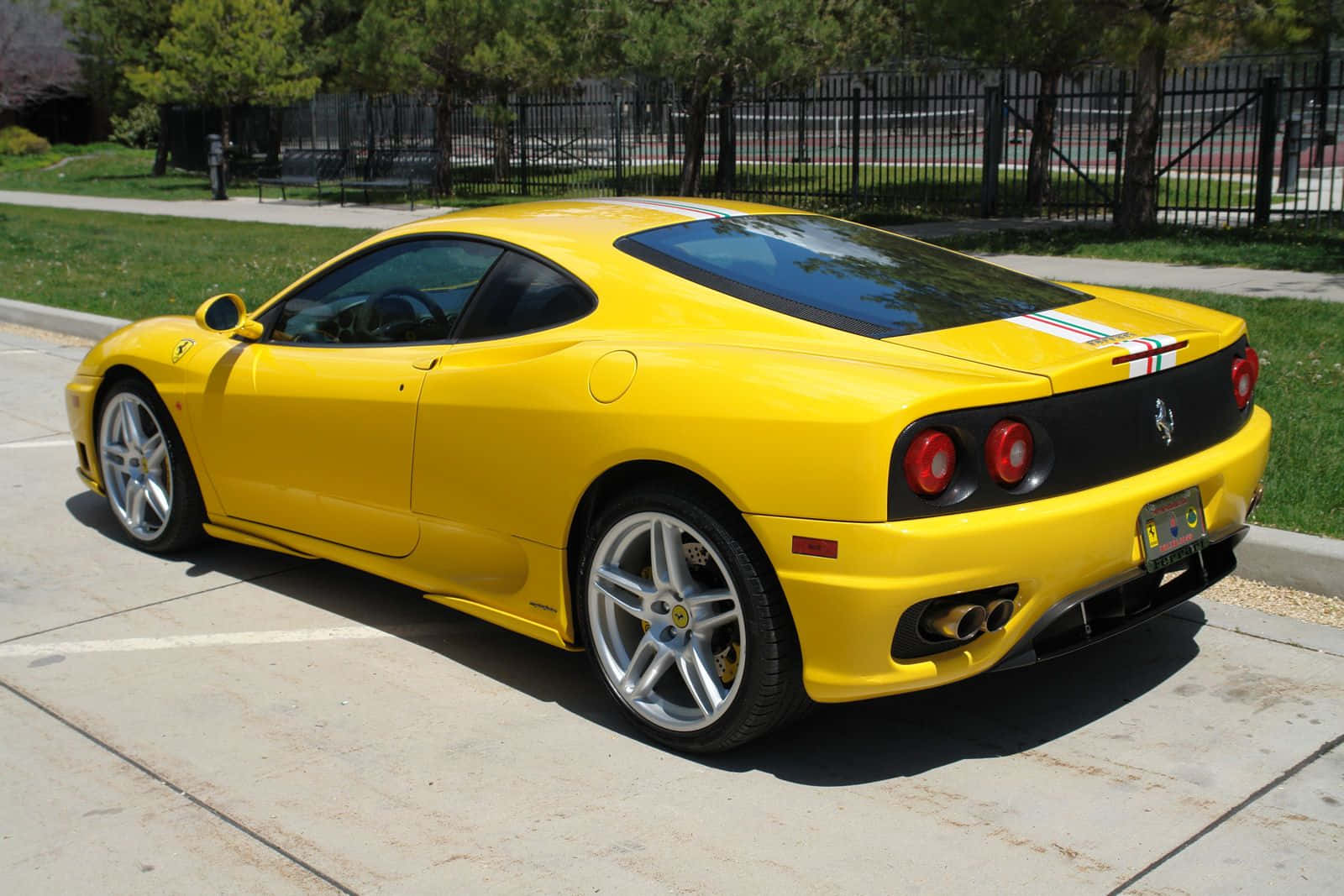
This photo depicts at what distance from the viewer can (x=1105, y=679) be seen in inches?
175

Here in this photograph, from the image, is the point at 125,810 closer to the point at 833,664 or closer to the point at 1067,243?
the point at 833,664

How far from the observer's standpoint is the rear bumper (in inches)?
135

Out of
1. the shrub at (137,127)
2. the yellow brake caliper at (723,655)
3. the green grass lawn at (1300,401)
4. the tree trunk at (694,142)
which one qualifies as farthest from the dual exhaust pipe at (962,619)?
the shrub at (137,127)

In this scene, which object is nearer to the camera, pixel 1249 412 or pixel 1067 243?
pixel 1249 412

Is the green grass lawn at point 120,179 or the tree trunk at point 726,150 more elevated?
the tree trunk at point 726,150

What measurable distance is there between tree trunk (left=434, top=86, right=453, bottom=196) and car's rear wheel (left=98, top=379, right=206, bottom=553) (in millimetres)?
19783

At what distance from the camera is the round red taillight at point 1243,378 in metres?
4.36

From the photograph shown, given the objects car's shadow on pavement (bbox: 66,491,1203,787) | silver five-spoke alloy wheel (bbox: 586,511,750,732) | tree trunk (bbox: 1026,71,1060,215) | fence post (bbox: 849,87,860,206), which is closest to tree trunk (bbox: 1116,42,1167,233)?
tree trunk (bbox: 1026,71,1060,215)

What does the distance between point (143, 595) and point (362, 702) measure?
1466 mm

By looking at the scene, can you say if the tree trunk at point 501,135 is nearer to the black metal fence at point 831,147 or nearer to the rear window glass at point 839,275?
the black metal fence at point 831,147

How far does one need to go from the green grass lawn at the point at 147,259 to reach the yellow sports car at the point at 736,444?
720 cm

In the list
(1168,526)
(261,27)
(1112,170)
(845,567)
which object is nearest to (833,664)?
(845,567)

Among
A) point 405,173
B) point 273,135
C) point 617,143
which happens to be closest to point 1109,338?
point 617,143

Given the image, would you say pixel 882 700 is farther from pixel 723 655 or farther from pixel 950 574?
pixel 950 574
